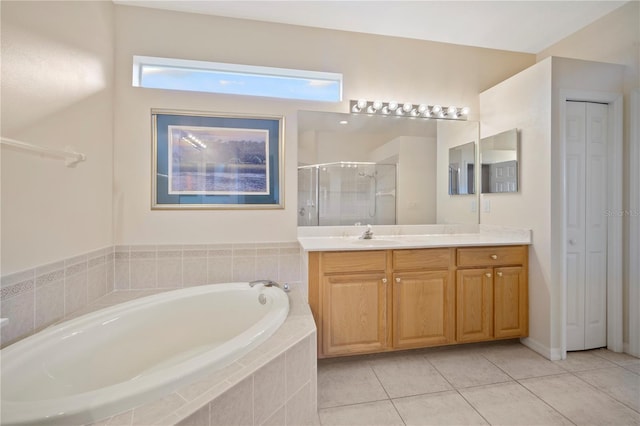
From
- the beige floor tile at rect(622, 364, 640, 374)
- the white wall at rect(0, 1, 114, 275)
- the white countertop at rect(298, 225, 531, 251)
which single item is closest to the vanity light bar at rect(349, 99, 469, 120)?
the white countertop at rect(298, 225, 531, 251)

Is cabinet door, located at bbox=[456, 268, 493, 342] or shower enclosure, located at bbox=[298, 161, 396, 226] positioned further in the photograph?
shower enclosure, located at bbox=[298, 161, 396, 226]

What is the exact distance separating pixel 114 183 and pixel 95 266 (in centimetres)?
60

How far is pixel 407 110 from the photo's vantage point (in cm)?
249

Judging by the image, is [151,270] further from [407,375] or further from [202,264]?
[407,375]

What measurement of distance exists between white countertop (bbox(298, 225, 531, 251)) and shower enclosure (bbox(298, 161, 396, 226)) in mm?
84

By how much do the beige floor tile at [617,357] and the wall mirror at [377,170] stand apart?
1.29 metres

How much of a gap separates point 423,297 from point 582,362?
122 cm

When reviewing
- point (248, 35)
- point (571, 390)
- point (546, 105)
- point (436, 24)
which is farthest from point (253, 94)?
point (571, 390)

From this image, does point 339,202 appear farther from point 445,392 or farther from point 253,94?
point 445,392

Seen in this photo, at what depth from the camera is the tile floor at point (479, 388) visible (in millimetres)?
1479

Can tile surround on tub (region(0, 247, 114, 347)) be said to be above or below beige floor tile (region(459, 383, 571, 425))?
above

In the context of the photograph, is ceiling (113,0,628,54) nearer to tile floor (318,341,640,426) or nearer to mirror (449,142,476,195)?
mirror (449,142,476,195)

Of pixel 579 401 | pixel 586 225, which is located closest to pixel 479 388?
pixel 579 401

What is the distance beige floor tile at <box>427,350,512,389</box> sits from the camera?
5.85 feet
